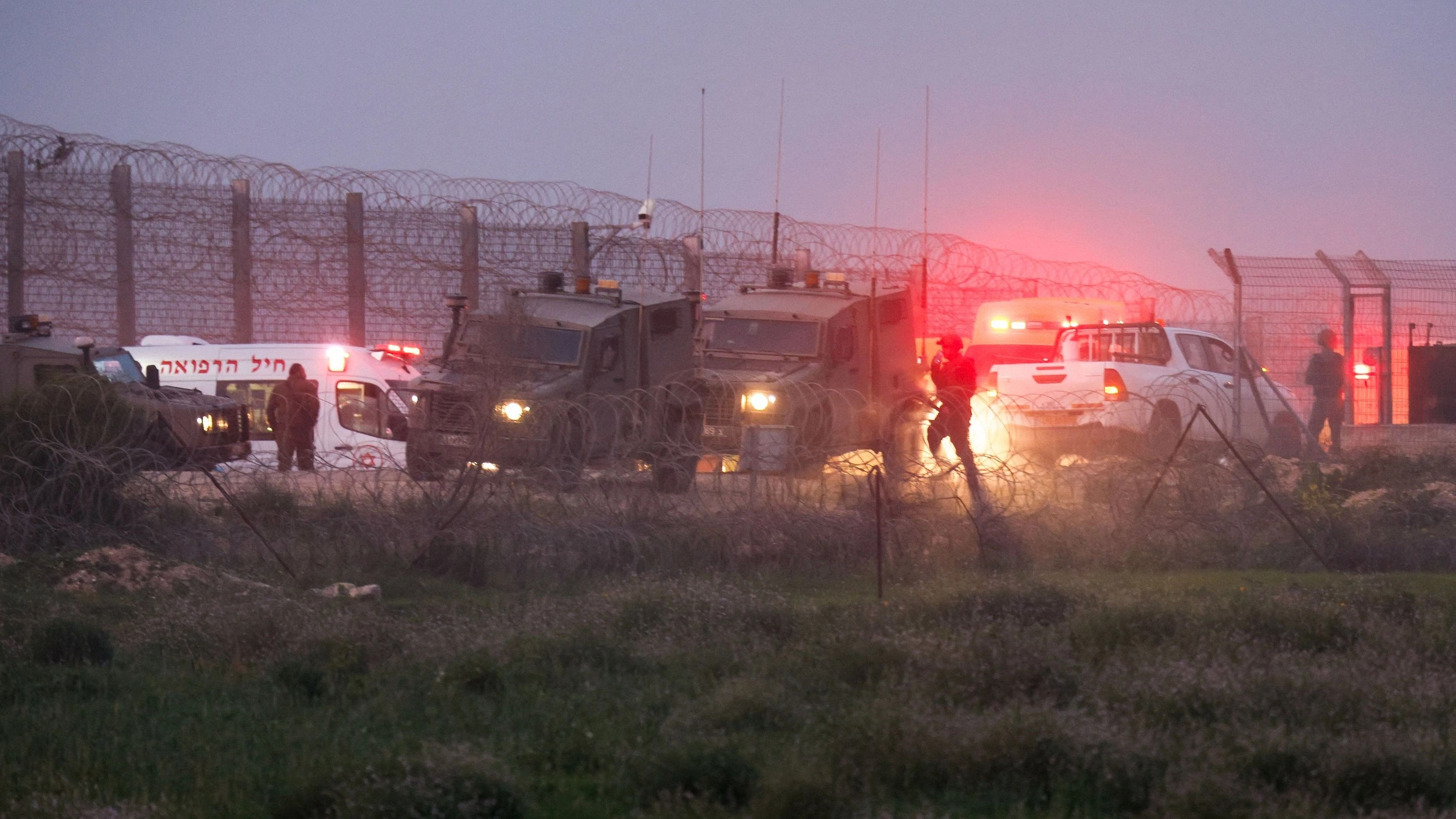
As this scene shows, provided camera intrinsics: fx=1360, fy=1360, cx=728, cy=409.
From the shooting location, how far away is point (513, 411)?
34.1 ft

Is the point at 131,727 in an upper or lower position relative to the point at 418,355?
lower

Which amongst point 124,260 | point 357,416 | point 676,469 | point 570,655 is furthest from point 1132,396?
point 124,260

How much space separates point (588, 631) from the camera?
6.74 m

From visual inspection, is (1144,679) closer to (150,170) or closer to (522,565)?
(522,565)

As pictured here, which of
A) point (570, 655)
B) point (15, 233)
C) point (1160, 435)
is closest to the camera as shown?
point (570, 655)

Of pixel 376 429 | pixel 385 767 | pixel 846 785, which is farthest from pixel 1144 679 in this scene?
pixel 376 429

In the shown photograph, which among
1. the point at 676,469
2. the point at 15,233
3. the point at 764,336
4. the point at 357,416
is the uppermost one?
the point at 15,233

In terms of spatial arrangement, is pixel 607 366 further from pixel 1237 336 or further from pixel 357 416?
pixel 1237 336

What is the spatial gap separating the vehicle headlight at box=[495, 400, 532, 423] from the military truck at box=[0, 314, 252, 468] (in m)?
3.60

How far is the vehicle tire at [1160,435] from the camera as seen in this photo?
38.2 feet

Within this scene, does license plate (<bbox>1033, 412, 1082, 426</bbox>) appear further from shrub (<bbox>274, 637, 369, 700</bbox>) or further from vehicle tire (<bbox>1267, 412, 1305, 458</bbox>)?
shrub (<bbox>274, 637, 369, 700</bbox>)

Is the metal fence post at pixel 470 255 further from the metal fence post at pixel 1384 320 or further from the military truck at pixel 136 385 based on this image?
the metal fence post at pixel 1384 320

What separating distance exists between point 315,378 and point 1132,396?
10.3 metres

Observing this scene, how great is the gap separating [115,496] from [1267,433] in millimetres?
11807
